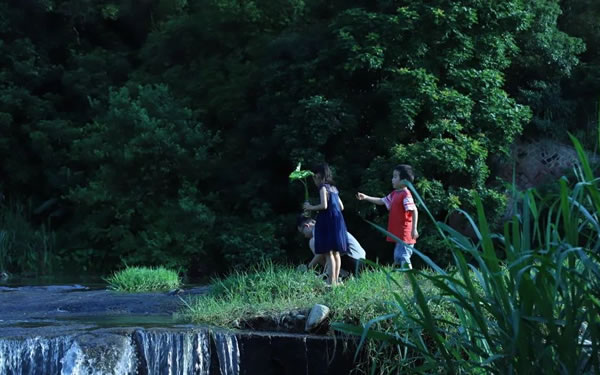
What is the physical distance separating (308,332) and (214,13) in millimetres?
15732

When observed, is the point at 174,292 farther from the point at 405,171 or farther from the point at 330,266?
the point at 405,171

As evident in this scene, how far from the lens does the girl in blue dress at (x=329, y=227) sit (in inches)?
380

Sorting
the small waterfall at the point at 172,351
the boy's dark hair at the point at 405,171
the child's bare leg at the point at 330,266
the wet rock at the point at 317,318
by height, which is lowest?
the small waterfall at the point at 172,351

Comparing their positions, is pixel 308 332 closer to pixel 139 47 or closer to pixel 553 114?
pixel 553 114

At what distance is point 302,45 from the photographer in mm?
20547

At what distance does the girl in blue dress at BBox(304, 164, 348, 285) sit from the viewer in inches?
380

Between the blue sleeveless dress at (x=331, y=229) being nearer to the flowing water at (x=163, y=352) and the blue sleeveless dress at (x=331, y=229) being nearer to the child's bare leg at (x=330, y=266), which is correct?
the child's bare leg at (x=330, y=266)

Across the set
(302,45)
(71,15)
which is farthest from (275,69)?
(71,15)

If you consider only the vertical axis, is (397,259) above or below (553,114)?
below

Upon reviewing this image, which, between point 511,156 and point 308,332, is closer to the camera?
point 308,332

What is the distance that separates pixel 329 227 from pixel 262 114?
1155 cm

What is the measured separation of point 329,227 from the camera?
9.72 metres

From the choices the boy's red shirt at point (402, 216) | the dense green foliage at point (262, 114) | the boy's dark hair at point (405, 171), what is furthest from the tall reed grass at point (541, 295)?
the dense green foliage at point (262, 114)

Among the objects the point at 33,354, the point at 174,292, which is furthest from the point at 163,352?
the point at 174,292
